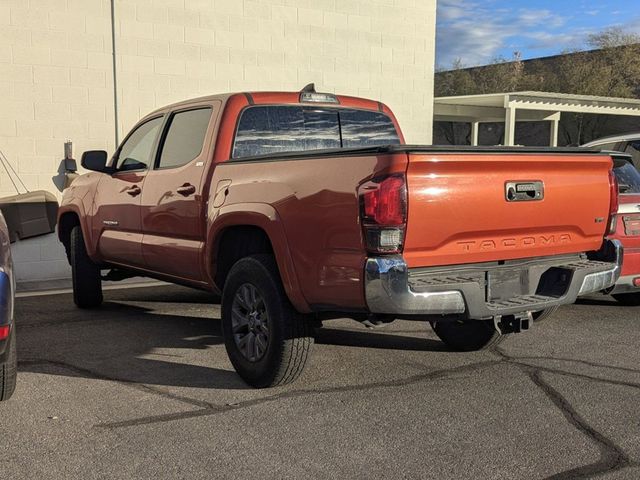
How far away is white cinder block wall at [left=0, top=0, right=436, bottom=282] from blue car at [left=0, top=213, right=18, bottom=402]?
610 cm

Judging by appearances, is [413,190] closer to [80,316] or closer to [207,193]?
[207,193]

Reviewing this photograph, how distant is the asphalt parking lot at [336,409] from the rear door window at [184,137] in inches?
60.9

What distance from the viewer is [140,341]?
6.19m

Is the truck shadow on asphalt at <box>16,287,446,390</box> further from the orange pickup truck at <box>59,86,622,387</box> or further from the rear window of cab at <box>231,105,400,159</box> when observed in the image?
the rear window of cab at <box>231,105,400,159</box>

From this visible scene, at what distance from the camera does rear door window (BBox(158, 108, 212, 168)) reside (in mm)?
5723

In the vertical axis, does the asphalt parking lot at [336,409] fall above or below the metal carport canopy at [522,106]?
below

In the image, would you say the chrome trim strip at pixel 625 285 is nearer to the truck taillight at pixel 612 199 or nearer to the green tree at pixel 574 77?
the truck taillight at pixel 612 199

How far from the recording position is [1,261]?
401 cm

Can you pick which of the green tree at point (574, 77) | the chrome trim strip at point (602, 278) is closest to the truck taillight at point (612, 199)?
the chrome trim strip at point (602, 278)

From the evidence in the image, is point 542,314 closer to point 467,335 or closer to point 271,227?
point 467,335

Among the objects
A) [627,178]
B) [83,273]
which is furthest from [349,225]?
[83,273]

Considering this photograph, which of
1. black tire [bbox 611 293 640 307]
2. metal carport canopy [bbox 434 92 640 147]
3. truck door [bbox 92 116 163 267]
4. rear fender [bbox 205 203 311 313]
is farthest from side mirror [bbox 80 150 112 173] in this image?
metal carport canopy [bbox 434 92 640 147]

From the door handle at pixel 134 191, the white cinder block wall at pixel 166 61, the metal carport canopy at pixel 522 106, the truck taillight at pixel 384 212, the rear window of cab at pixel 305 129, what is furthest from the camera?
the metal carport canopy at pixel 522 106

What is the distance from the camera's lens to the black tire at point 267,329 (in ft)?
15.0
